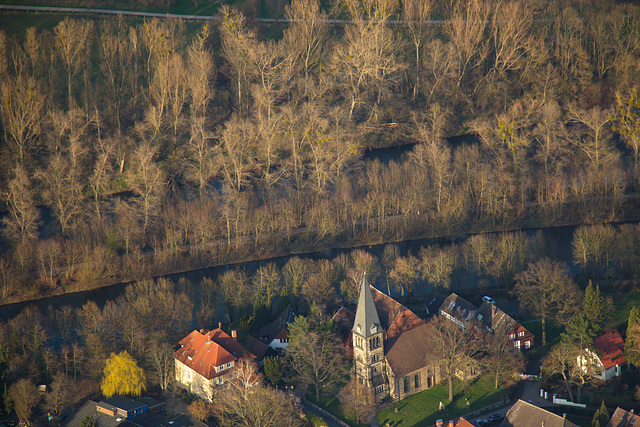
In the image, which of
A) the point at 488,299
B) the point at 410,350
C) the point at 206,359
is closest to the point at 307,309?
the point at 410,350

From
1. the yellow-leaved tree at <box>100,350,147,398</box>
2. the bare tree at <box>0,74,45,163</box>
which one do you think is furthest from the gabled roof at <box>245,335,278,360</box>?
the bare tree at <box>0,74,45,163</box>

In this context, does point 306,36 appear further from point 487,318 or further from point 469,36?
point 487,318

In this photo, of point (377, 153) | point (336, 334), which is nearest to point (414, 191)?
point (377, 153)

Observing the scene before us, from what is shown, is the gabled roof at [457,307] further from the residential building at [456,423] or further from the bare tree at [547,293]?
the residential building at [456,423]

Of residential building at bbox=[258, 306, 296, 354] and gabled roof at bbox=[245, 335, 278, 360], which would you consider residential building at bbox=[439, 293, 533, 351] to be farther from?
gabled roof at bbox=[245, 335, 278, 360]

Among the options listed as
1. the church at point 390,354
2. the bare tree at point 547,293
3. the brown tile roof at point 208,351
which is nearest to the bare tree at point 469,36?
the bare tree at point 547,293

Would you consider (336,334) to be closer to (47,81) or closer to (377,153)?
(377,153)

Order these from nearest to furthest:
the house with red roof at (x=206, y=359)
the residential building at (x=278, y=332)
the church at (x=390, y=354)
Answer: the church at (x=390, y=354) → the house with red roof at (x=206, y=359) → the residential building at (x=278, y=332)
